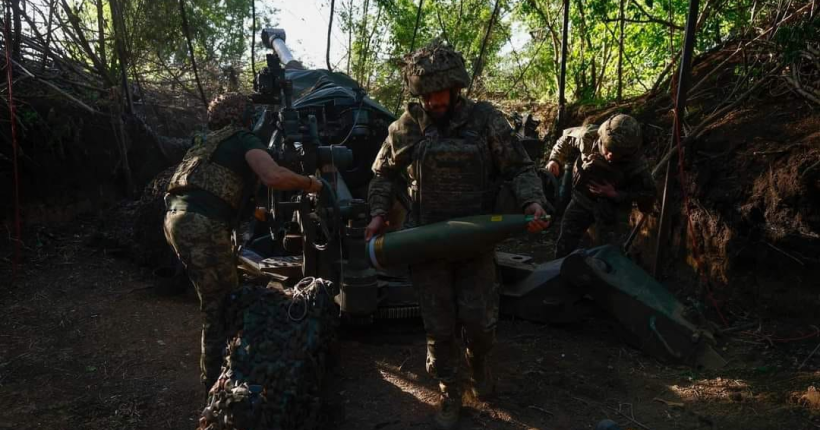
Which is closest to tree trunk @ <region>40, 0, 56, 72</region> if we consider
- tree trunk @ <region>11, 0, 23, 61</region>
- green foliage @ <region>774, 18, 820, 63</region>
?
tree trunk @ <region>11, 0, 23, 61</region>

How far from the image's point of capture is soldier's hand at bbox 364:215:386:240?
342 centimetres

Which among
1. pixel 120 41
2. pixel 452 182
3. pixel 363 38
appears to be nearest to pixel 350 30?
pixel 363 38

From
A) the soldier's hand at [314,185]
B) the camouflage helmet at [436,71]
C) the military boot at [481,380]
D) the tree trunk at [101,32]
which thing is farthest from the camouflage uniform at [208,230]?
the tree trunk at [101,32]

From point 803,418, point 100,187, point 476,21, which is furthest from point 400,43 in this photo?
point 803,418

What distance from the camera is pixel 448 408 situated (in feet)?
11.4

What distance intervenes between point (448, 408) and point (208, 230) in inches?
67.4

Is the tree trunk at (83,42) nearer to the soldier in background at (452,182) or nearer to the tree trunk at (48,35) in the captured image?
the tree trunk at (48,35)

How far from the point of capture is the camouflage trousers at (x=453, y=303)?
11.3 ft

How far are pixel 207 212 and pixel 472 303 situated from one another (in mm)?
1632

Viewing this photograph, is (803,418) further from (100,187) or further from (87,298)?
(100,187)

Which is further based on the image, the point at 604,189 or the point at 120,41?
the point at 120,41

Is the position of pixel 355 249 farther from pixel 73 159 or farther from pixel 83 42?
pixel 83 42

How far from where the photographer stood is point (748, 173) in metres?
4.70

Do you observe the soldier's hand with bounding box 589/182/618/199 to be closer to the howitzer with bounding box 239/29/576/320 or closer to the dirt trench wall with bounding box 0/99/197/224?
the howitzer with bounding box 239/29/576/320
